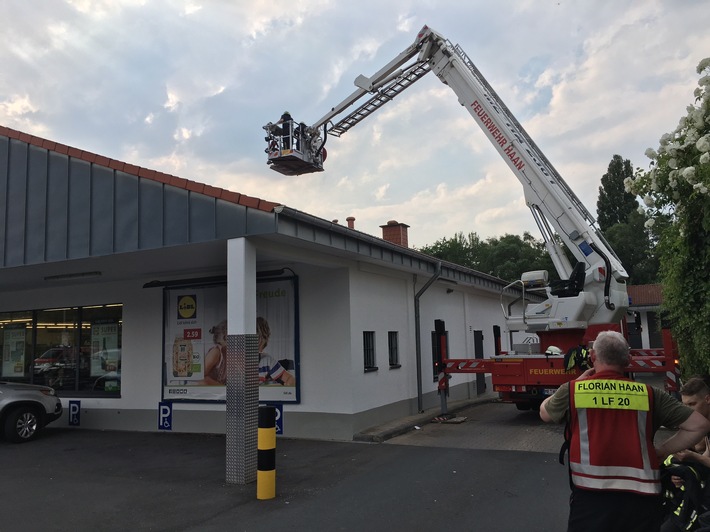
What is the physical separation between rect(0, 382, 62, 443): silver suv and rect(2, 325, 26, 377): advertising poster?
11.0 feet

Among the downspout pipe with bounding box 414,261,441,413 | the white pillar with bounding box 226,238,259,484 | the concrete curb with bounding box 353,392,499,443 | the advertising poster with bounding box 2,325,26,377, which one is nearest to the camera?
the white pillar with bounding box 226,238,259,484

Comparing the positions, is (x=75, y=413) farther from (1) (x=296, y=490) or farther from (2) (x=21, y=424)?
(1) (x=296, y=490)

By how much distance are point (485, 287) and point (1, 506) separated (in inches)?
543

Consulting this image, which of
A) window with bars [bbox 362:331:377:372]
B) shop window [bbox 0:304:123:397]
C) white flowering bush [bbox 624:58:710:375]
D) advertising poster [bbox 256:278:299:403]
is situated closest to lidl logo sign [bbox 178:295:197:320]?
advertising poster [bbox 256:278:299:403]

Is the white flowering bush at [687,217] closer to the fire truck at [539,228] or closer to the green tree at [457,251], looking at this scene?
the fire truck at [539,228]

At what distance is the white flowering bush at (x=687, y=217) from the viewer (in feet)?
10.5

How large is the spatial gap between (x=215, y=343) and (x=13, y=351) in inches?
265

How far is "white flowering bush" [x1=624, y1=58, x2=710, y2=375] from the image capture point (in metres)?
3.20

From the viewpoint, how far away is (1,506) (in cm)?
686

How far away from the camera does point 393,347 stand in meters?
12.7

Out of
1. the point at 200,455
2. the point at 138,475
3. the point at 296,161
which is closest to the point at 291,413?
the point at 200,455

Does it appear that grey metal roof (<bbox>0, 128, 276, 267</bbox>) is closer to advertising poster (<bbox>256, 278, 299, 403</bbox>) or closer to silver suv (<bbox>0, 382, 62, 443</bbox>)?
silver suv (<bbox>0, 382, 62, 443</bbox>)

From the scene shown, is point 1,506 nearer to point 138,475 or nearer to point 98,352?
A: point 138,475

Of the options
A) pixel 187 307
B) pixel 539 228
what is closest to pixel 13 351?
pixel 187 307
